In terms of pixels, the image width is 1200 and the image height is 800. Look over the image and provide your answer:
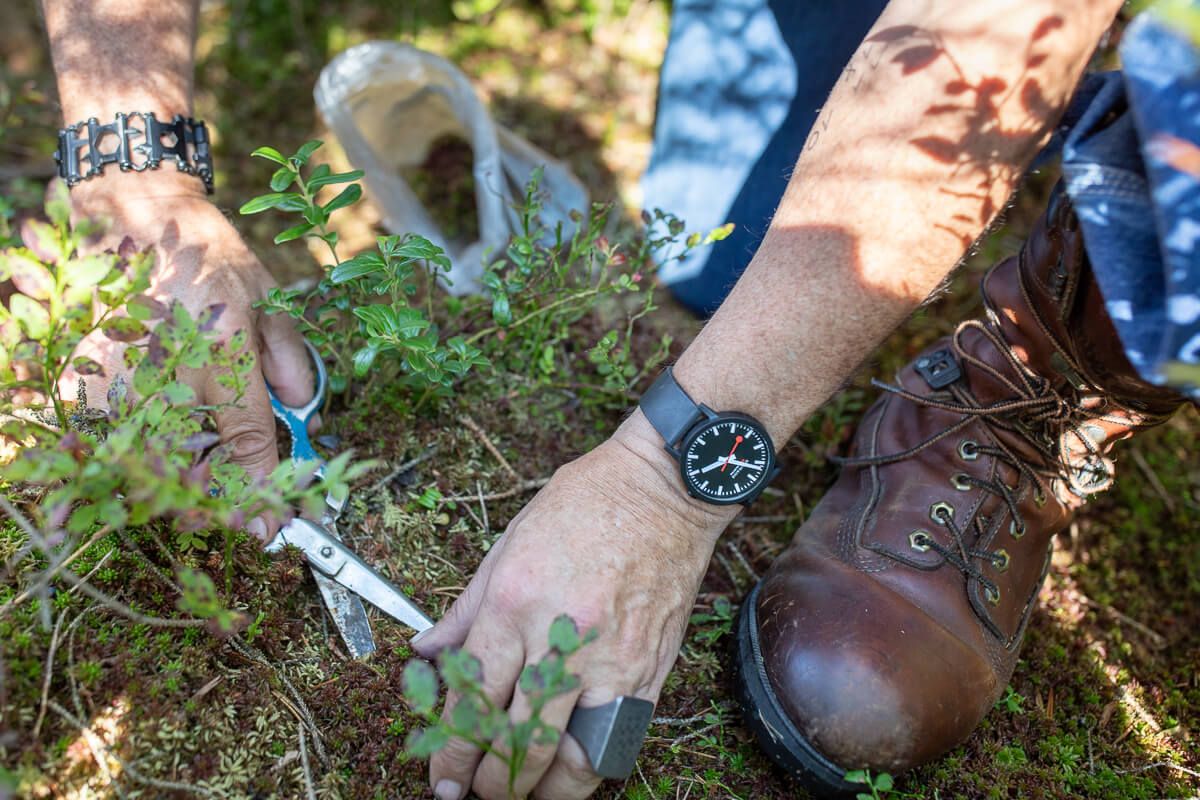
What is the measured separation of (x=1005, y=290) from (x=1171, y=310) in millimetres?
714

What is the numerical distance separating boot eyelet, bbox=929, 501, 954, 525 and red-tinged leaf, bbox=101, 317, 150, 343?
85.6 inches

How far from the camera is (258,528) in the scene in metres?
2.04

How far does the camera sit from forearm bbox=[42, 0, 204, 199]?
88.6 inches

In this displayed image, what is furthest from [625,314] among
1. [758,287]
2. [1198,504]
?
[1198,504]

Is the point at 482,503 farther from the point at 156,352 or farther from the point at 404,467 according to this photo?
the point at 156,352

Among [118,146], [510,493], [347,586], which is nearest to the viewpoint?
[347,586]

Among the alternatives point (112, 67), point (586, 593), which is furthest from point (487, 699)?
point (112, 67)

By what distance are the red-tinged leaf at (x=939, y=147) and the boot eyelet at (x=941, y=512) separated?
1047 millimetres

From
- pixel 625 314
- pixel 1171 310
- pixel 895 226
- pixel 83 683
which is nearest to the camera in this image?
pixel 1171 310

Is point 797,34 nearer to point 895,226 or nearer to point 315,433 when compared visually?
point 895,226

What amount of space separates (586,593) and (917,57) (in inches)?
59.5

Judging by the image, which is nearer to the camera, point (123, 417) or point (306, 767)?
point (123, 417)

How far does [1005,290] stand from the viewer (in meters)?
2.28

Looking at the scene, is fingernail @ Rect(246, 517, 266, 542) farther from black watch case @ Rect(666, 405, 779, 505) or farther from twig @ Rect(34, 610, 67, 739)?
→ black watch case @ Rect(666, 405, 779, 505)
